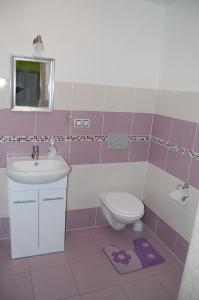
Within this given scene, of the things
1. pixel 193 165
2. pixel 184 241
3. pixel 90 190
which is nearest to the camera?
pixel 193 165

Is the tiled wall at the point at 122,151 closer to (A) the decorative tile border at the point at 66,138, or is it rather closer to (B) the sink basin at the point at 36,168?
(A) the decorative tile border at the point at 66,138

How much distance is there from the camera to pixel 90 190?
107 inches

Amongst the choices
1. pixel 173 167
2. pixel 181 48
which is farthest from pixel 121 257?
pixel 181 48

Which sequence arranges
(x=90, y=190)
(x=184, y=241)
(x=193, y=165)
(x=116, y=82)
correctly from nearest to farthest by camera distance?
(x=193, y=165), (x=184, y=241), (x=116, y=82), (x=90, y=190)

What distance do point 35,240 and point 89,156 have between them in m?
0.95

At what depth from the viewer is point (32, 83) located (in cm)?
224

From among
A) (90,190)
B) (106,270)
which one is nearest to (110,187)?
(90,190)

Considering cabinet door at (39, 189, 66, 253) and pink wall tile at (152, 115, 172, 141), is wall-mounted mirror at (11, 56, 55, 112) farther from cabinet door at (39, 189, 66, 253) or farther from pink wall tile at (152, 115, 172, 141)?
pink wall tile at (152, 115, 172, 141)

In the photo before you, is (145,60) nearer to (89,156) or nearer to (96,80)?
(96,80)

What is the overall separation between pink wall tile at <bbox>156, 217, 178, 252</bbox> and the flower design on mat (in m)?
0.45

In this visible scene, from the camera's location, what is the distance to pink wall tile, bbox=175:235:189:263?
2.32 metres

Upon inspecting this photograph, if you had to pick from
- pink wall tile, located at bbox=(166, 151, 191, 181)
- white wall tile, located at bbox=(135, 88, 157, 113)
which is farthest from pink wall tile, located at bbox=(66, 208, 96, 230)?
white wall tile, located at bbox=(135, 88, 157, 113)

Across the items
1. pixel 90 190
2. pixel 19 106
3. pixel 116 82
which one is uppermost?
pixel 116 82

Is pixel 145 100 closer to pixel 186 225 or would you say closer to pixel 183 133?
pixel 183 133
